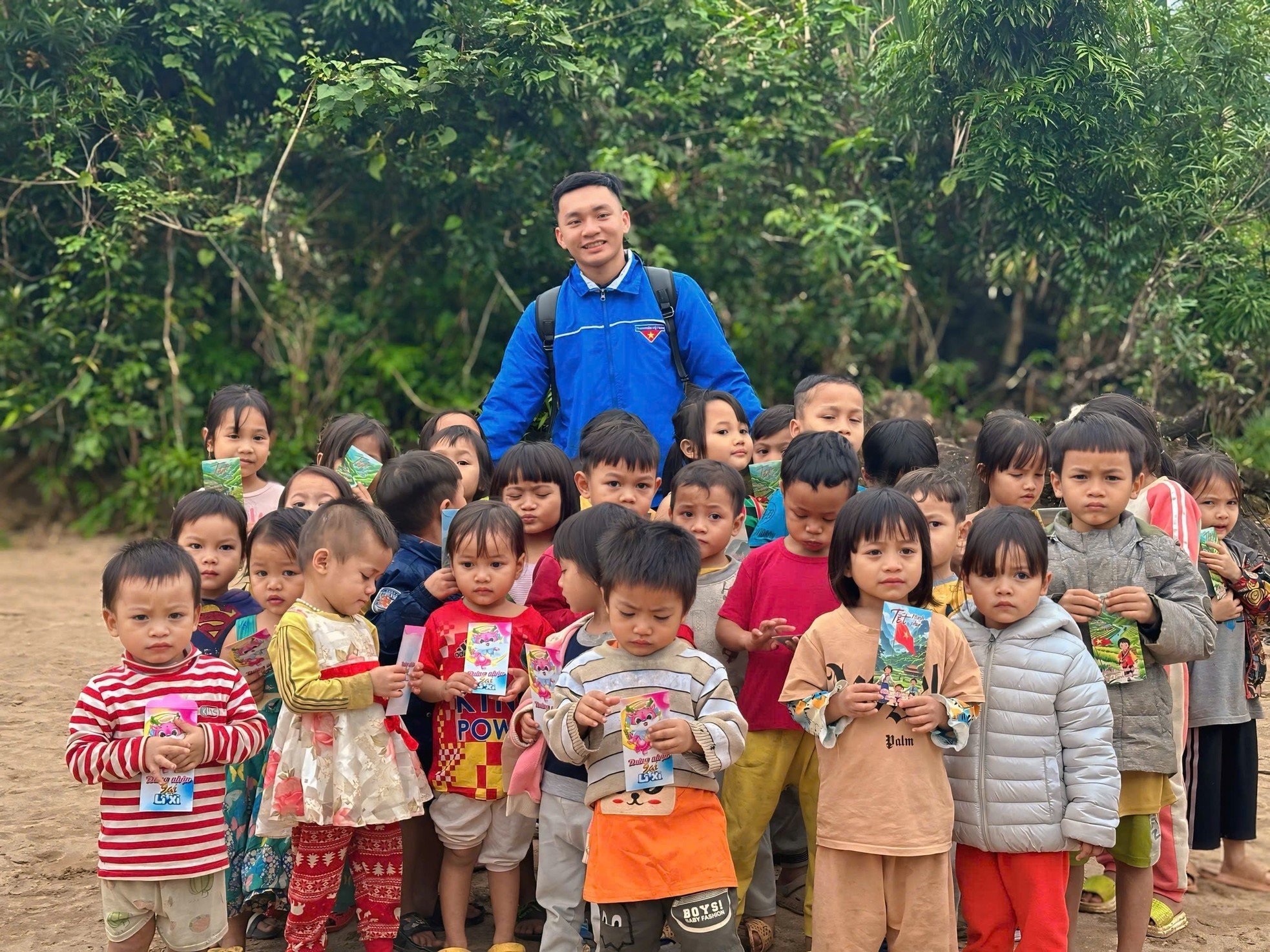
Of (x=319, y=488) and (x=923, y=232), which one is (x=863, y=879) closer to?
(x=319, y=488)

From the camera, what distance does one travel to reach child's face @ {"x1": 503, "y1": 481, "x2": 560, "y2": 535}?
163 inches

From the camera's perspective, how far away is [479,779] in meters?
3.72

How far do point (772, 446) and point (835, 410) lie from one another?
413 mm

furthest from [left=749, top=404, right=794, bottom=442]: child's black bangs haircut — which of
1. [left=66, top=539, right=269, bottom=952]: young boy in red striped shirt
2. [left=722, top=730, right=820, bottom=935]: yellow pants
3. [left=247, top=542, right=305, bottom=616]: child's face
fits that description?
[left=66, top=539, right=269, bottom=952]: young boy in red striped shirt

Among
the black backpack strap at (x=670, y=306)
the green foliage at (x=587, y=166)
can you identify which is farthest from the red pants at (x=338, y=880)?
the green foliage at (x=587, y=166)

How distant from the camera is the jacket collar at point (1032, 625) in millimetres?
3379

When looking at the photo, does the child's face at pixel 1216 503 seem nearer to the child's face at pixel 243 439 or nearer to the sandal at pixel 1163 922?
the sandal at pixel 1163 922

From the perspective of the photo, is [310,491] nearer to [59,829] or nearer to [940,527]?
[59,829]

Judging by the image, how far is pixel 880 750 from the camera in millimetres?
3262

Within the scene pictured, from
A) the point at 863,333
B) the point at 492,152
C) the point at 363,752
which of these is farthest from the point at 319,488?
the point at 863,333

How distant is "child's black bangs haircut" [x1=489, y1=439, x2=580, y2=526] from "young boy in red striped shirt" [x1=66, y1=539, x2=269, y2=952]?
108 centimetres

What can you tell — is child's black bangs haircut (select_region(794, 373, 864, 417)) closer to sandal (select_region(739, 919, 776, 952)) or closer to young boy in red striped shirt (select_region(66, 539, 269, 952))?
sandal (select_region(739, 919, 776, 952))

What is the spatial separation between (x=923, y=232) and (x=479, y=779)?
7.24 m

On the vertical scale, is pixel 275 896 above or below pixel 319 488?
below
